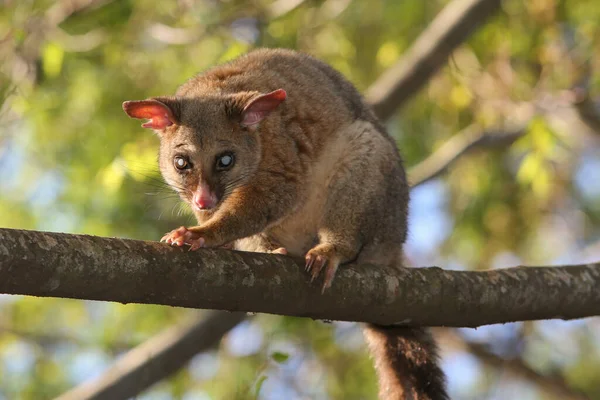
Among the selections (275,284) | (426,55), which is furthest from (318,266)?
(426,55)

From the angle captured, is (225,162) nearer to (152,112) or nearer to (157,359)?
(152,112)

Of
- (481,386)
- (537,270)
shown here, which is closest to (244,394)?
(537,270)

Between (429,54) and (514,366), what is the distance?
3.00 m

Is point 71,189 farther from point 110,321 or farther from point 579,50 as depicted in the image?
point 579,50

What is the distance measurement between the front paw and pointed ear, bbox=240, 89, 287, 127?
88cm

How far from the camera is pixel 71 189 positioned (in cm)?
874

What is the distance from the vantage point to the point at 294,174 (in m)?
5.17

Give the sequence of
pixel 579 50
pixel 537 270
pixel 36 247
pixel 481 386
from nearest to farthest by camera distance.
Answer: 1. pixel 36 247
2. pixel 537 270
3. pixel 579 50
4. pixel 481 386

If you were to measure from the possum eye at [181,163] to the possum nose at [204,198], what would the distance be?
0.77 ft

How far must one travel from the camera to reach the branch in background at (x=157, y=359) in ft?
20.3

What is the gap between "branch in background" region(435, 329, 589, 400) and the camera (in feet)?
26.6

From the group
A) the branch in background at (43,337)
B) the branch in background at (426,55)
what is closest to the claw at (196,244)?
the branch in background at (426,55)

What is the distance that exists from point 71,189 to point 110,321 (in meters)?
1.68

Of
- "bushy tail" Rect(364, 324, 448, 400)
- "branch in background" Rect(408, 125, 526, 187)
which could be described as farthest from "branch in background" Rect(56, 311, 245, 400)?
"branch in background" Rect(408, 125, 526, 187)
